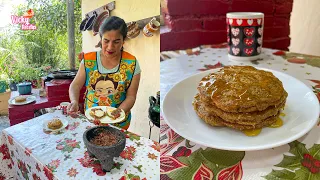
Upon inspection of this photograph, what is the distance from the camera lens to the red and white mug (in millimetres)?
958

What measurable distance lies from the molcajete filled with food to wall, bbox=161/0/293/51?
694mm

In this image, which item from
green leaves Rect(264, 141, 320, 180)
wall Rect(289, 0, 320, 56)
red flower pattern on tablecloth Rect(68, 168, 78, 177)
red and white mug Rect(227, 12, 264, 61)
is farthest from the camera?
wall Rect(289, 0, 320, 56)

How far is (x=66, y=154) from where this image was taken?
0.58 metres

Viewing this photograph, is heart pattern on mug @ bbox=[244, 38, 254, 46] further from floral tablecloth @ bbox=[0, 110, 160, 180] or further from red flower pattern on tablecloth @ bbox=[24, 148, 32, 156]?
red flower pattern on tablecloth @ bbox=[24, 148, 32, 156]

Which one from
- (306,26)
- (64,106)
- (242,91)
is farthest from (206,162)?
(306,26)

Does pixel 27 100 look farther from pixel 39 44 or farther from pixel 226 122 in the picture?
pixel 226 122

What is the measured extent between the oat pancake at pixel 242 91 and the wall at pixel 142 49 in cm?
11

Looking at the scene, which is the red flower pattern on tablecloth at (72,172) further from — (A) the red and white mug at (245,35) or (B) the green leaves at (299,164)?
(A) the red and white mug at (245,35)

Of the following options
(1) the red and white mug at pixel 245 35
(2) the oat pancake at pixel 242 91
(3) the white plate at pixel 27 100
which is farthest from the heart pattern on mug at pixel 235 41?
(3) the white plate at pixel 27 100

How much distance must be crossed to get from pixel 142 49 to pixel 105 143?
21 centimetres

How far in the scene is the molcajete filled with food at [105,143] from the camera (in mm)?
557

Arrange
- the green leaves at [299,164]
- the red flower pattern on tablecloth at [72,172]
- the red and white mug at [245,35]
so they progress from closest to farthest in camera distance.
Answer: the green leaves at [299,164] < the red flower pattern on tablecloth at [72,172] < the red and white mug at [245,35]

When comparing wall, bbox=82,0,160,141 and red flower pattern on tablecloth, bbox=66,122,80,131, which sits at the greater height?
wall, bbox=82,0,160,141

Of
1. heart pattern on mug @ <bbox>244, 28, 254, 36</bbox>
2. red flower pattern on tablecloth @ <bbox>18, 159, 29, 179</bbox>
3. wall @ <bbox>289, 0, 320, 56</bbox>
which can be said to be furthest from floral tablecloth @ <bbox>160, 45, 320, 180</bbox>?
wall @ <bbox>289, 0, 320, 56</bbox>
